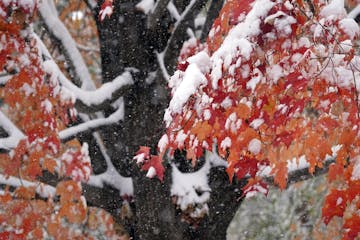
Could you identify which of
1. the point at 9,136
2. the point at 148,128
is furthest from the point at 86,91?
the point at 9,136

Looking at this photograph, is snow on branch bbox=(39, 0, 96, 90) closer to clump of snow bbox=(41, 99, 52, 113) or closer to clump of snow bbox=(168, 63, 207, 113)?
clump of snow bbox=(41, 99, 52, 113)

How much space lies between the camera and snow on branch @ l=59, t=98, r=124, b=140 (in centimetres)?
505

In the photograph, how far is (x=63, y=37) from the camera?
16.1 ft

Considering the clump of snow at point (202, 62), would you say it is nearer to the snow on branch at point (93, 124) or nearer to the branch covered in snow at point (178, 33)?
the branch covered in snow at point (178, 33)

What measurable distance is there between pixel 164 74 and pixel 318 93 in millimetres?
2273

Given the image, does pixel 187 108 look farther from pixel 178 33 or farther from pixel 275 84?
pixel 178 33

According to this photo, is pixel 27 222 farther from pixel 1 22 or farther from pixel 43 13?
pixel 1 22

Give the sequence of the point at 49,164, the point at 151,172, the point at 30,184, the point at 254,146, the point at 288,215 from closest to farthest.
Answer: the point at 254,146 → the point at 151,172 → the point at 49,164 → the point at 30,184 → the point at 288,215

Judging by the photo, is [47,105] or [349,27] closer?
[349,27]

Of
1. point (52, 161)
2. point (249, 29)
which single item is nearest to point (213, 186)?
point (52, 161)

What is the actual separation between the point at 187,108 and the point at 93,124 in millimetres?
2577

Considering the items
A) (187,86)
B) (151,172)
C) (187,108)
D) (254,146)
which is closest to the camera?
(187,86)

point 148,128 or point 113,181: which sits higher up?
point 148,128

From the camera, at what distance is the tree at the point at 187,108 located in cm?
271
